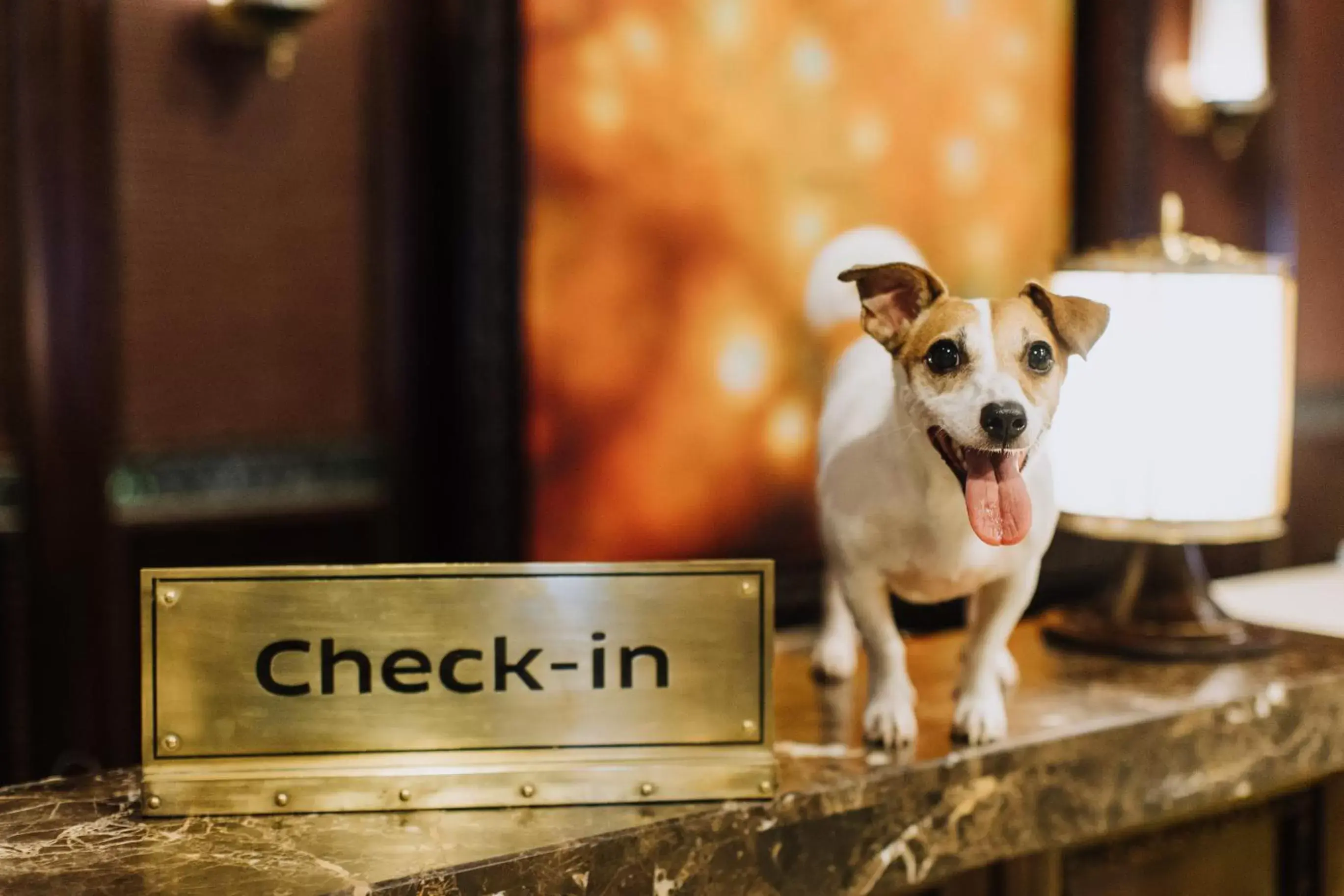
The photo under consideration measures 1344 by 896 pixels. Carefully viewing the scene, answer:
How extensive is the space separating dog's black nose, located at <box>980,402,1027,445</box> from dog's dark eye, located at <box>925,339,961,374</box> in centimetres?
5

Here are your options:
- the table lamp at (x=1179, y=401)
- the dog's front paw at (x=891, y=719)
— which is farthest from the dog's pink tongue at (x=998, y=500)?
the table lamp at (x=1179, y=401)

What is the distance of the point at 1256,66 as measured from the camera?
2.67m

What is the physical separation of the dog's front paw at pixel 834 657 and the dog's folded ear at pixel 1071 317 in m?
0.49

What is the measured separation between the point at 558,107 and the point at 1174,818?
1346 mm

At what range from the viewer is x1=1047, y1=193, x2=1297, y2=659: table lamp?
4.64ft

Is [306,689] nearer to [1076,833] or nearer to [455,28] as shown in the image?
[1076,833]

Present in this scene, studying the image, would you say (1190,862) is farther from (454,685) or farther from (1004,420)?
(454,685)

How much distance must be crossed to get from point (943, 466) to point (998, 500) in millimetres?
75

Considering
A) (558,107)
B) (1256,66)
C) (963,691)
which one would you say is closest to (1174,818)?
(963,691)

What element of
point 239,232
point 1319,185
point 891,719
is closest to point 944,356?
point 891,719

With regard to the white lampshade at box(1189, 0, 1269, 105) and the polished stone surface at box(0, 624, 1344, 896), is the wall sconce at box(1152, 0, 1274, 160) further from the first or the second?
the polished stone surface at box(0, 624, 1344, 896)

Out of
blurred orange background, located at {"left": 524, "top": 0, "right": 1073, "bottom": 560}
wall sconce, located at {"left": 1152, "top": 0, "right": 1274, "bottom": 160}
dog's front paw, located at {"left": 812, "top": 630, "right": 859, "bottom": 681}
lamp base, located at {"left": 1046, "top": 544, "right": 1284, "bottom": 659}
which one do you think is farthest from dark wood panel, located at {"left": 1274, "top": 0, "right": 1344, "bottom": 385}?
dog's front paw, located at {"left": 812, "top": 630, "right": 859, "bottom": 681}

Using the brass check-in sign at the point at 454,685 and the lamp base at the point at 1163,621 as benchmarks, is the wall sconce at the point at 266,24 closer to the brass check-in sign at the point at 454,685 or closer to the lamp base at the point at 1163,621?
the brass check-in sign at the point at 454,685

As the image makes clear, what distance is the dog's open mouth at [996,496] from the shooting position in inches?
40.4
